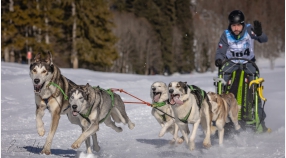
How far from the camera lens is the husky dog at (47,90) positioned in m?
5.20

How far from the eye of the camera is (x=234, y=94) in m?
6.86

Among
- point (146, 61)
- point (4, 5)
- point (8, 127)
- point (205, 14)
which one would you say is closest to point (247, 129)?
point (8, 127)

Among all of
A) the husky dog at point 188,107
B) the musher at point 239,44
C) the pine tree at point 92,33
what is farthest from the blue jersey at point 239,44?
the pine tree at point 92,33

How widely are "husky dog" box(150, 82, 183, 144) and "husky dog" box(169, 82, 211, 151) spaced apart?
0.45 m

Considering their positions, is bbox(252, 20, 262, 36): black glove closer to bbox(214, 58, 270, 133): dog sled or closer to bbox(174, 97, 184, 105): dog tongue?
bbox(214, 58, 270, 133): dog sled

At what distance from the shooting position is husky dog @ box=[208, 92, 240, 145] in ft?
20.0

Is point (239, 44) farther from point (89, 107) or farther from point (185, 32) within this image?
point (185, 32)

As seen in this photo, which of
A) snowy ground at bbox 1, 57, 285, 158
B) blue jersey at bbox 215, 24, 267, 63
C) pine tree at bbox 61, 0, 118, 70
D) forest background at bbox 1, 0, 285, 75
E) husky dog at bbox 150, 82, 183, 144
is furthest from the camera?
pine tree at bbox 61, 0, 118, 70

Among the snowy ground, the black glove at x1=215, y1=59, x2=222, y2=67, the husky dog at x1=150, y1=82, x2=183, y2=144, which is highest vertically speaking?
the black glove at x1=215, y1=59, x2=222, y2=67

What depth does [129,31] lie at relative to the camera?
135 feet

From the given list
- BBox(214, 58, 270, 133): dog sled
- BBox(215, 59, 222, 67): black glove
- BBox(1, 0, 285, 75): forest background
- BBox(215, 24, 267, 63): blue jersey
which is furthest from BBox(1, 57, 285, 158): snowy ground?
BBox(1, 0, 285, 75): forest background

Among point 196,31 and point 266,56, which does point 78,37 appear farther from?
point 266,56

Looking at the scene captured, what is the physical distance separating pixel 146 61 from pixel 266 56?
12538mm

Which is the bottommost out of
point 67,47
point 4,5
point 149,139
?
point 149,139
